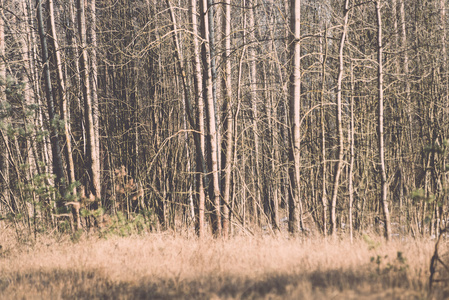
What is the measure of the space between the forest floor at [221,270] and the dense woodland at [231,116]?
950 mm

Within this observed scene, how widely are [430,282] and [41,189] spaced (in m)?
5.82

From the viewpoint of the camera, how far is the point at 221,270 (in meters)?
4.17

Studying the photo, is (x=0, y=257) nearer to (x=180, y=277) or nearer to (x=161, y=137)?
(x=180, y=277)

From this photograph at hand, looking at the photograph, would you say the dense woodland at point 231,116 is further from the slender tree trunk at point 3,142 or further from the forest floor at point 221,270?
the forest floor at point 221,270

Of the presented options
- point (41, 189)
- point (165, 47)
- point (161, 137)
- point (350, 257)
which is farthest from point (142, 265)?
point (165, 47)

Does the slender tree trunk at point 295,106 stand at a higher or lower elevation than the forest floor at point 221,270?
higher

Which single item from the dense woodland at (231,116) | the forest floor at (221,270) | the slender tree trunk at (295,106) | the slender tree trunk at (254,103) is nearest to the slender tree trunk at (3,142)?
the dense woodland at (231,116)

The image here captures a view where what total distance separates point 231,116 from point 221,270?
11.1ft

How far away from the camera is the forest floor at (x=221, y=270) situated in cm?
329

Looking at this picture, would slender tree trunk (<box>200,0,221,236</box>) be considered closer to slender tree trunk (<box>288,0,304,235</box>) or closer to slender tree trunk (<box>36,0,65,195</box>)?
slender tree trunk (<box>288,0,304,235</box>)

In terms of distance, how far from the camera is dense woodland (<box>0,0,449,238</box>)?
612 cm

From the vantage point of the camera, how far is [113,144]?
1196 centimetres

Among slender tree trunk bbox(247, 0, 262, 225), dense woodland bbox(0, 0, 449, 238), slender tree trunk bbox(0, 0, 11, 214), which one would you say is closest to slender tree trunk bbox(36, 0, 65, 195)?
dense woodland bbox(0, 0, 449, 238)

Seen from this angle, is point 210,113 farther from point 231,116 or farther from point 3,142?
point 3,142
